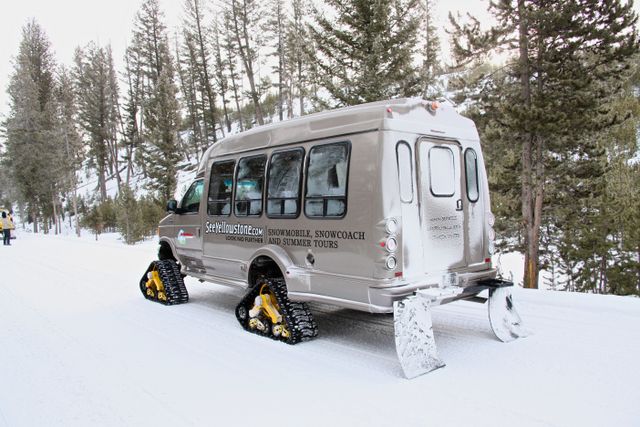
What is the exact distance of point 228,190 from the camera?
6562 mm

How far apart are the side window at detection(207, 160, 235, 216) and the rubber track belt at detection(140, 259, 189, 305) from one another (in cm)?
166

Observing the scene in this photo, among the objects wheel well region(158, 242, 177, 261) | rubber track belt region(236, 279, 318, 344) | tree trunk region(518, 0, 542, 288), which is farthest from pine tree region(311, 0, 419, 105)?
rubber track belt region(236, 279, 318, 344)

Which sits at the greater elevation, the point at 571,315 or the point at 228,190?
the point at 228,190

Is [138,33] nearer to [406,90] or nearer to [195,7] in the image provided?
[195,7]

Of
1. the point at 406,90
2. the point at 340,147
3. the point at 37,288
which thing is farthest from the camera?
the point at 406,90

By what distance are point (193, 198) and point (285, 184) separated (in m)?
2.55

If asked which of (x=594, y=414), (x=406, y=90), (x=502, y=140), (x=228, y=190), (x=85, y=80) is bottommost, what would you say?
(x=594, y=414)

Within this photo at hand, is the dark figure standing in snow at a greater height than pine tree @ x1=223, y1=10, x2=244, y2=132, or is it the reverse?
pine tree @ x1=223, y1=10, x2=244, y2=132

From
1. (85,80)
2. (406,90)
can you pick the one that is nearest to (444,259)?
(406,90)

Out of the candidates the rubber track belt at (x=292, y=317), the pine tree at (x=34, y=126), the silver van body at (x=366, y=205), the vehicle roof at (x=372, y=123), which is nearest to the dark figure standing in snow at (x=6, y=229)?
the pine tree at (x=34, y=126)

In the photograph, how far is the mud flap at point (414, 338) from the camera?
4.22m

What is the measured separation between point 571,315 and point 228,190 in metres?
5.08

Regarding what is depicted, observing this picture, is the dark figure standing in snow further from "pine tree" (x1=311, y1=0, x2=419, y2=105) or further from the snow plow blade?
the snow plow blade

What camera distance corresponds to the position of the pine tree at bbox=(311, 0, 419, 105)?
49.1 ft
